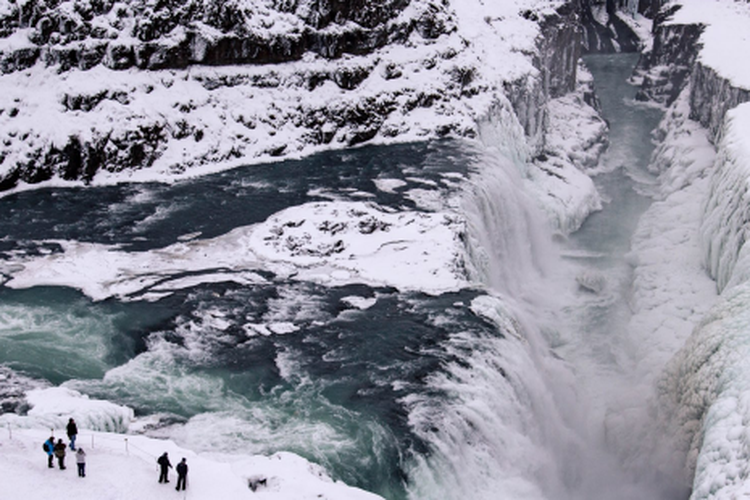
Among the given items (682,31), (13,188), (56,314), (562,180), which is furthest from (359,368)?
(682,31)

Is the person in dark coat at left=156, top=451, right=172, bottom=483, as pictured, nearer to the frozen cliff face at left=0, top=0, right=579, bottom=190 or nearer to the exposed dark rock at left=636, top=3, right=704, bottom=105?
the frozen cliff face at left=0, top=0, right=579, bottom=190

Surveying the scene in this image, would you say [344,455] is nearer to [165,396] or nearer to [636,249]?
[165,396]

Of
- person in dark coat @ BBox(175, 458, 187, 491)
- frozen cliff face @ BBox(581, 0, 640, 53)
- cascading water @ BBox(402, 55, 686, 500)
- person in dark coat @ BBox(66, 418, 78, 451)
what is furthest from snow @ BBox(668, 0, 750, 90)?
person in dark coat @ BBox(66, 418, 78, 451)

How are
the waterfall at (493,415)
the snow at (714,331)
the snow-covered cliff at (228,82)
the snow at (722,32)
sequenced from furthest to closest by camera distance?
the snow at (722,32), the snow-covered cliff at (228,82), the waterfall at (493,415), the snow at (714,331)

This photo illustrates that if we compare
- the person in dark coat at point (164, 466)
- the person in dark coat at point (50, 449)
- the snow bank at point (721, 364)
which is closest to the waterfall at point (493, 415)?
the snow bank at point (721, 364)

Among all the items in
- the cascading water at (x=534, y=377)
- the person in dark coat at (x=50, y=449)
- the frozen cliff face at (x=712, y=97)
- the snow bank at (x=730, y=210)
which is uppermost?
the frozen cliff face at (x=712, y=97)

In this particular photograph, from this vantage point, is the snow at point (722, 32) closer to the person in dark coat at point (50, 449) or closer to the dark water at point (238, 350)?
the dark water at point (238, 350)

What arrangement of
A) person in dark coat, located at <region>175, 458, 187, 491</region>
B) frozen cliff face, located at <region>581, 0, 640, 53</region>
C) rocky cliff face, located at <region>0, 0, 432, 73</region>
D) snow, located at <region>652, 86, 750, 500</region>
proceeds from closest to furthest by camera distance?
person in dark coat, located at <region>175, 458, 187, 491</region> < snow, located at <region>652, 86, 750, 500</region> < rocky cliff face, located at <region>0, 0, 432, 73</region> < frozen cliff face, located at <region>581, 0, 640, 53</region>
